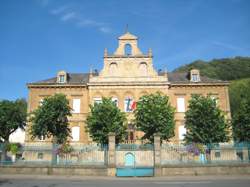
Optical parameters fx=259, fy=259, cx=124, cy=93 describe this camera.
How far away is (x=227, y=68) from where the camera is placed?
71.4m

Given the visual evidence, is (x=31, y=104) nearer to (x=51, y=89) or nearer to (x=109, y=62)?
(x=51, y=89)

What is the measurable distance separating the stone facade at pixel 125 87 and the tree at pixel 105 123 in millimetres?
6769

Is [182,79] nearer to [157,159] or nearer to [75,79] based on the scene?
[75,79]

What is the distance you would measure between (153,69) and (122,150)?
15557 mm

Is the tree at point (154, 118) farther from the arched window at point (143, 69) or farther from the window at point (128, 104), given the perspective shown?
the arched window at point (143, 69)

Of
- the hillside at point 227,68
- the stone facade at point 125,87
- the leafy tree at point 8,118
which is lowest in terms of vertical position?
the leafy tree at point 8,118

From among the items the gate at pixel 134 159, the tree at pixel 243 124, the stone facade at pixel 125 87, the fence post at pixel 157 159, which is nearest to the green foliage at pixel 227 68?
the stone facade at pixel 125 87

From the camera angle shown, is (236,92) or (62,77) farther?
(236,92)

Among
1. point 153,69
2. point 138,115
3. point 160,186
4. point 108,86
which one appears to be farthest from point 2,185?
point 153,69

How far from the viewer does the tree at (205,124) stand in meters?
23.0

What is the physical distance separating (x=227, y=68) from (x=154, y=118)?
5434 centimetres

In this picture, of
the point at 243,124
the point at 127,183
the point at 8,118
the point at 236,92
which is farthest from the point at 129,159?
the point at 236,92

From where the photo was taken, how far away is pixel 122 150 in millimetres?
19219

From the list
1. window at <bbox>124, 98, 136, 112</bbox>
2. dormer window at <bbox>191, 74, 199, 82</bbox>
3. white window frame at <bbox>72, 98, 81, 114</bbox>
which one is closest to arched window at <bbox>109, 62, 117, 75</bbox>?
window at <bbox>124, 98, 136, 112</bbox>
